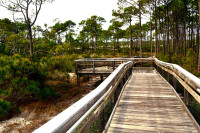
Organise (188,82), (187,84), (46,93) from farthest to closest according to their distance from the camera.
→ 1. (46,93)
2. (187,84)
3. (188,82)

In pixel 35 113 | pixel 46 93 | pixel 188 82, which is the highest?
pixel 188 82

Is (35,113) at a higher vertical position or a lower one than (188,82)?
lower

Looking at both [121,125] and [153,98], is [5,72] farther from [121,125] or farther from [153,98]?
[153,98]

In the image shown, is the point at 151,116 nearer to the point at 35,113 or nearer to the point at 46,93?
the point at 35,113

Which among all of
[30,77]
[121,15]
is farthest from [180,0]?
[30,77]

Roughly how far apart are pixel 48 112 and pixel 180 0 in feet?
69.7

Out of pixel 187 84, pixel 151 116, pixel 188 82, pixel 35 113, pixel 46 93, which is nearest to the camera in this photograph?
pixel 188 82

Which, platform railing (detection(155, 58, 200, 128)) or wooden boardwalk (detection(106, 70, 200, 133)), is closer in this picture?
platform railing (detection(155, 58, 200, 128))

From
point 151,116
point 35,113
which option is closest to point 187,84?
point 151,116

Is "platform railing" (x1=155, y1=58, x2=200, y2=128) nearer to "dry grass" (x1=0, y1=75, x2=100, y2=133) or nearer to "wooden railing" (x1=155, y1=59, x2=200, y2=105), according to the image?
"wooden railing" (x1=155, y1=59, x2=200, y2=105)

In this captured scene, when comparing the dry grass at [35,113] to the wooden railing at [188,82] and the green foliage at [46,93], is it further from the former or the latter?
the wooden railing at [188,82]

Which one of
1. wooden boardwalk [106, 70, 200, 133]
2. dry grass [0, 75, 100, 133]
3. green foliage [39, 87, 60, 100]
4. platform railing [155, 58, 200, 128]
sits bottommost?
dry grass [0, 75, 100, 133]

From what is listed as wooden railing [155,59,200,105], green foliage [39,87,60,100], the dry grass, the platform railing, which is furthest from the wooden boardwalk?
green foliage [39,87,60,100]

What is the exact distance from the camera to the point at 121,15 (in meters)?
20.8
